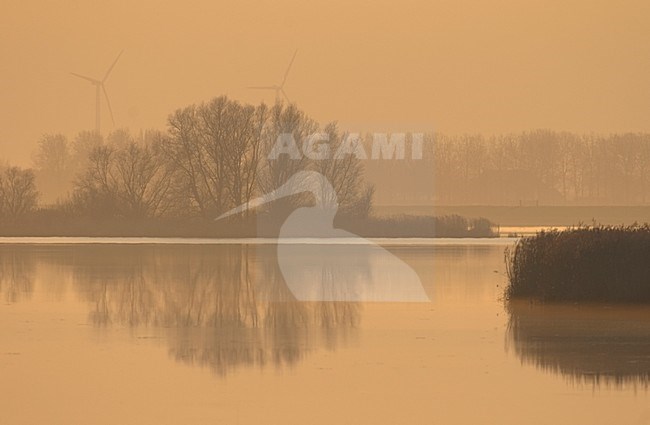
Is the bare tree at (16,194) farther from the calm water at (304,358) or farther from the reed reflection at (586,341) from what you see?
the reed reflection at (586,341)

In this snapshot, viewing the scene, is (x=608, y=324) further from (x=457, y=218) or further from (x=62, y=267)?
(x=457, y=218)

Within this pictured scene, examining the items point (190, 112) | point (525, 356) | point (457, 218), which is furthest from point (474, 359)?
point (190, 112)

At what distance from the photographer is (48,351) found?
13141mm

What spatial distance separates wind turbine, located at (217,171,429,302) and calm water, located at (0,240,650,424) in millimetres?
627

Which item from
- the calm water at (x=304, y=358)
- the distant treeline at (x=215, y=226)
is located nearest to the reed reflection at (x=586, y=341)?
the calm water at (x=304, y=358)

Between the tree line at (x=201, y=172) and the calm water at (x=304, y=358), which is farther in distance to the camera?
the tree line at (x=201, y=172)

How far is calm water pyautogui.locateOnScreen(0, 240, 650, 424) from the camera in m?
9.67

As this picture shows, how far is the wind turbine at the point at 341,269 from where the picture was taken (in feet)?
68.4

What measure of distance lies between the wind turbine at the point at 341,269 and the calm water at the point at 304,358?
0.63m

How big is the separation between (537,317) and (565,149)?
350 ft

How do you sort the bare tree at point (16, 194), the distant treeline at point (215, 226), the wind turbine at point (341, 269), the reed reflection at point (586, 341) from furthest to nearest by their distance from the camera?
1. the bare tree at point (16, 194)
2. the distant treeline at point (215, 226)
3. the wind turbine at point (341, 269)
4. the reed reflection at point (586, 341)

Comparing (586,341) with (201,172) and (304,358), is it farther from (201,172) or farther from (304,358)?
(201,172)

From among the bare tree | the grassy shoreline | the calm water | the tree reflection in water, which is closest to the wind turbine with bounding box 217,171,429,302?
the tree reflection in water

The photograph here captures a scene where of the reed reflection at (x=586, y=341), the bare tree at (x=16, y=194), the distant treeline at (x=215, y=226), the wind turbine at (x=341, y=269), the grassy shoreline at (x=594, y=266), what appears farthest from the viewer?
the bare tree at (x=16, y=194)
